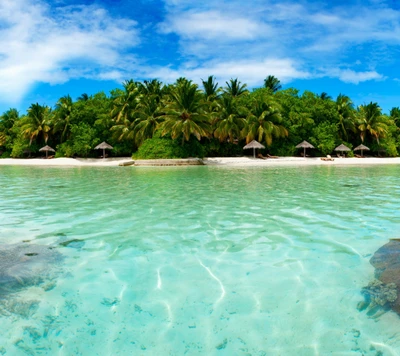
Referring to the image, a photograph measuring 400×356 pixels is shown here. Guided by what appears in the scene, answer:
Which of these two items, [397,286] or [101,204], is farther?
[101,204]

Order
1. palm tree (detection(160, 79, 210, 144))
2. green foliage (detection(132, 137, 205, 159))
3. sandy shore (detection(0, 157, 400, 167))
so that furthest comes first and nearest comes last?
sandy shore (detection(0, 157, 400, 167)) < green foliage (detection(132, 137, 205, 159)) < palm tree (detection(160, 79, 210, 144))

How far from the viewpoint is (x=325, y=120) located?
39.6 meters

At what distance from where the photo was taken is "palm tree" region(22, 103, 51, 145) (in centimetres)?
4053

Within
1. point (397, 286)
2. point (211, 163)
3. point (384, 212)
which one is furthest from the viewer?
point (211, 163)

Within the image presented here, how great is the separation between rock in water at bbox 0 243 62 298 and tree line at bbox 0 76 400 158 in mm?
25627

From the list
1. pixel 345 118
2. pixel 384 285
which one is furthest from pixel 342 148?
pixel 384 285

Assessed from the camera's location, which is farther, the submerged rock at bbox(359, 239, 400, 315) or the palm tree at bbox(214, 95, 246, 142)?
the palm tree at bbox(214, 95, 246, 142)

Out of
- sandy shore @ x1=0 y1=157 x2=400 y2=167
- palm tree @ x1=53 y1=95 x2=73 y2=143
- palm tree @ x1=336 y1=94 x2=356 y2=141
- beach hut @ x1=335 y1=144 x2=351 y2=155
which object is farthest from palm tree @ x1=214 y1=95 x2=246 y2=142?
palm tree @ x1=53 y1=95 x2=73 y2=143

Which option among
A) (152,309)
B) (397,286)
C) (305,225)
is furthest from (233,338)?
(305,225)

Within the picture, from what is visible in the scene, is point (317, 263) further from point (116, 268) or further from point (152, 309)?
point (116, 268)

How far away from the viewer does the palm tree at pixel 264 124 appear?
114 ft

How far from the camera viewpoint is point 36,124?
41000mm

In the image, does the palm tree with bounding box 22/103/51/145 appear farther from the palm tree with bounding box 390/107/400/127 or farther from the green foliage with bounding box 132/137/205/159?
the palm tree with bounding box 390/107/400/127

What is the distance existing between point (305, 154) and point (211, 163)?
12.6 meters
